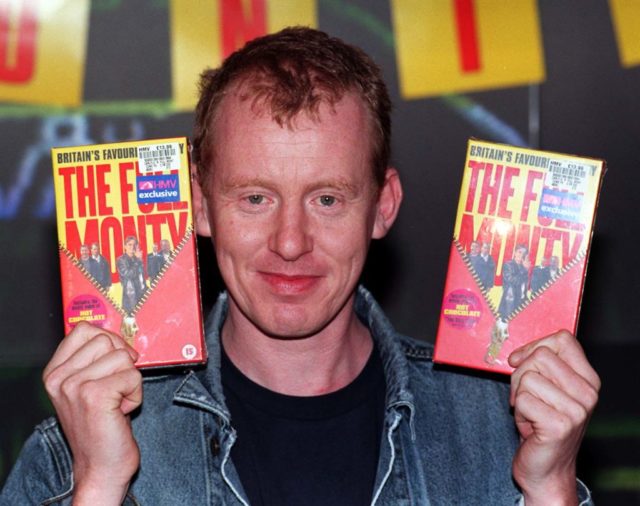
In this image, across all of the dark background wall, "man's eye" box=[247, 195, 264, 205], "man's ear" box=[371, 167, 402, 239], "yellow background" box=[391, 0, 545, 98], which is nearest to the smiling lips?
"man's eye" box=[247, 195, 264, 205]

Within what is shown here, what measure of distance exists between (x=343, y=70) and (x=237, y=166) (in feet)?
0.90

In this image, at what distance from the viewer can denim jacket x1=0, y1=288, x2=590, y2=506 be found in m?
1.98

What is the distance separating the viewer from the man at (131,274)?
1.96 metres

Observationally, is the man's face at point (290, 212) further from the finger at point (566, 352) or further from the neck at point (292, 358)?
the finger at point (566, 352)

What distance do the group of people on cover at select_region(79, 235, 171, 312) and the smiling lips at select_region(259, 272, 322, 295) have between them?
179mm

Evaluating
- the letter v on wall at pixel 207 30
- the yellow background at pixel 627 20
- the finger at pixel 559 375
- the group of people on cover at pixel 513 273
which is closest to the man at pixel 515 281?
the group of people on cover at pixel 513 273

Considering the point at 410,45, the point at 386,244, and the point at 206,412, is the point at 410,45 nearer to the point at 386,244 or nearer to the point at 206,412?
the point at 386,244

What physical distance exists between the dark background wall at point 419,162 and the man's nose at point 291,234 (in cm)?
154

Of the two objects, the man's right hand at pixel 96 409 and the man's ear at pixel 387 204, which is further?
the man's ear at pixel 387 204

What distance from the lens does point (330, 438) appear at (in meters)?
2.02

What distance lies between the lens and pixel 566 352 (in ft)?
6.24

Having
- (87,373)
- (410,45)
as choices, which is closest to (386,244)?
(410,45)

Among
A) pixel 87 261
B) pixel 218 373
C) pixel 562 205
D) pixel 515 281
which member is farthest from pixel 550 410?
pixel 87 261

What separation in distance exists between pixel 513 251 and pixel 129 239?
66 cm
